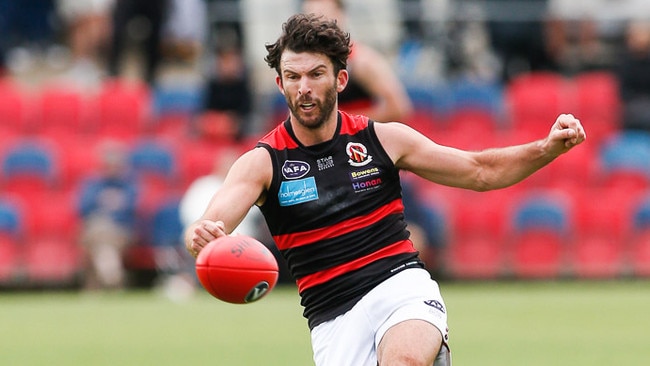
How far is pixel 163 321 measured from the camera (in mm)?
13594

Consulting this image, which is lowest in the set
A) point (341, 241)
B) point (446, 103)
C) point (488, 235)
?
point (488, 235)

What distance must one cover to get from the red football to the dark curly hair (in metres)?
0.98

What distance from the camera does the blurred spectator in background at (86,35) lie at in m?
19.0

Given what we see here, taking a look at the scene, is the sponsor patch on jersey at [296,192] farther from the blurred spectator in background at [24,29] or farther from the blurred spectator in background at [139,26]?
the blurred spectator in background at [24,29]

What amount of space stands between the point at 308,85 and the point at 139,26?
12.3m

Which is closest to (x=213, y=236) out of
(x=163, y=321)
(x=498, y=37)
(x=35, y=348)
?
(x=35, y=348)

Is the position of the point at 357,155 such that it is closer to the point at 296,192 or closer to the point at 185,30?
the point at 296,192

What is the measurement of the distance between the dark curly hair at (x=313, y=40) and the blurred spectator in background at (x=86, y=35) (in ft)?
41.4

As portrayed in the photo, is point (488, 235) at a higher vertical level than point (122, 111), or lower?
lower

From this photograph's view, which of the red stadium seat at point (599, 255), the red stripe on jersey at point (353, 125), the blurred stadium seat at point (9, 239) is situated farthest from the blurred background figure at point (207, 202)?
the red stripe on jersey at point (353, 125)

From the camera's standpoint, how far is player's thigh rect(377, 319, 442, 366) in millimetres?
5828

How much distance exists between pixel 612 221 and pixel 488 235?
64.5 inches

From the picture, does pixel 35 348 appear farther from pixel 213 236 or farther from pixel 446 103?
pixel 446 103

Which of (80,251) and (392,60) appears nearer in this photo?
(80,251)
